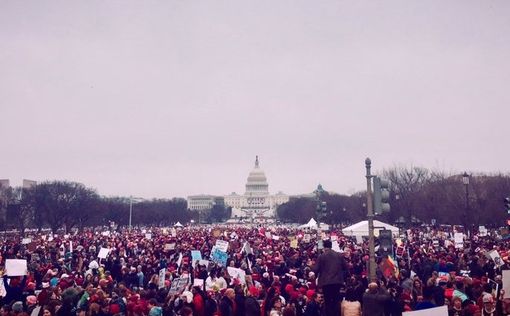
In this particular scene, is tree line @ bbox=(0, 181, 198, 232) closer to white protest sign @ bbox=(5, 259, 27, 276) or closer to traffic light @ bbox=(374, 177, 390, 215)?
white protest sign @ bbox=(5, 259, 27, 276)

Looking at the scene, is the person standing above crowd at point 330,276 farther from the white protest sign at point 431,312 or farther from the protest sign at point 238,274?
the white protest sign at point 431,312

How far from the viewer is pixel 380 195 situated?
44.0 ft

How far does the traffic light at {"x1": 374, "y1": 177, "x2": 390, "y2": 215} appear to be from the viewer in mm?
13212

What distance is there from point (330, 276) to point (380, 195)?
225 cm

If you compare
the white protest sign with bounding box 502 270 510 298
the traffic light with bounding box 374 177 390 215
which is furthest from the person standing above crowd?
the white protest sign with bounding box 502 270 510 298

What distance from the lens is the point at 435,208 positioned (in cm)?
6159

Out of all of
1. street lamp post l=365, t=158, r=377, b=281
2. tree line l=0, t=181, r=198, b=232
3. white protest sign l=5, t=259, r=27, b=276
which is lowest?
white protest sign l=5, t=259, r=27, b=276

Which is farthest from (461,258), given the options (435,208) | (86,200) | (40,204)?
(86,200)

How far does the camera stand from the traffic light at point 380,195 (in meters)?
13.2

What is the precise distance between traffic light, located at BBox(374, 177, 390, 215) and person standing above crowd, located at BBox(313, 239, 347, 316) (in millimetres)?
1458

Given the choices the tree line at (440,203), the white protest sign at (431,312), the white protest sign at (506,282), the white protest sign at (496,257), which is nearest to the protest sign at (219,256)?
the white protest sign at (496,257)

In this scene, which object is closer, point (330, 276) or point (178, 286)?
point (330, 276)

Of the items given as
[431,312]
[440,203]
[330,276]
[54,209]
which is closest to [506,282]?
[330,276]

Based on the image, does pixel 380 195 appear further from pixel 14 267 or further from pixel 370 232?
pixel 14 267
